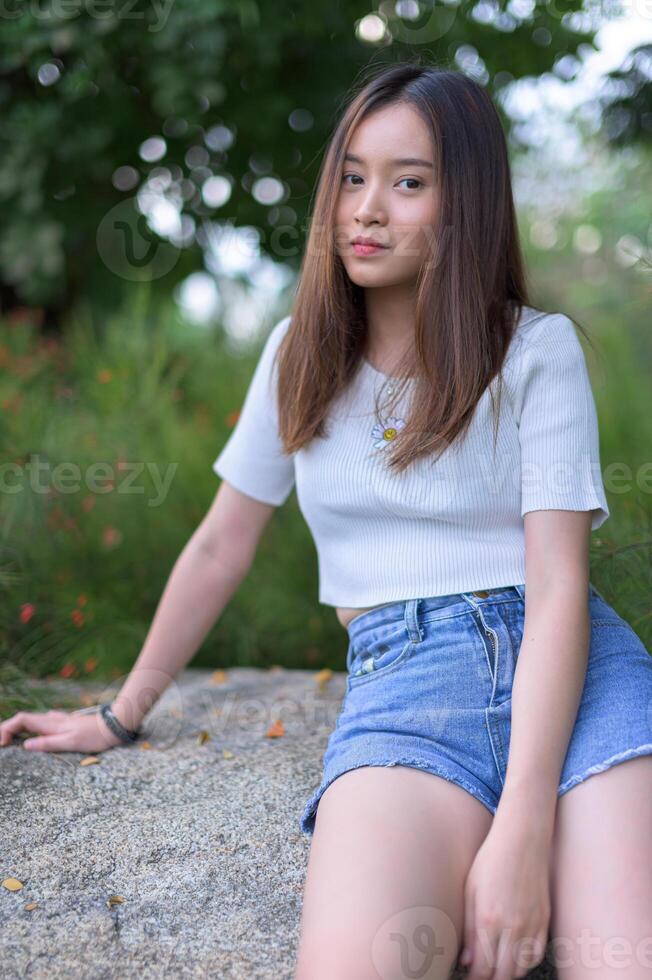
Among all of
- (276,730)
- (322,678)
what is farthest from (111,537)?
(276,730)

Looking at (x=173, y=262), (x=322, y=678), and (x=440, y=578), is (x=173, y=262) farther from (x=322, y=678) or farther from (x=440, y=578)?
(x=440, y=578)

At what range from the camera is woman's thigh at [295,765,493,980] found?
1.02 metres

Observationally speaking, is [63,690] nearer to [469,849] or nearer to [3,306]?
[469,849]

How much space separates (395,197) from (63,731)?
3.26 feet

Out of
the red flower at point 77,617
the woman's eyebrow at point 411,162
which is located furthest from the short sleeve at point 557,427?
the red flower at point 77,617

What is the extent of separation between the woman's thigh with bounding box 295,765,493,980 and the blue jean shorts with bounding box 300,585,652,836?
3cm

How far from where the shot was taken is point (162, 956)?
1.19m

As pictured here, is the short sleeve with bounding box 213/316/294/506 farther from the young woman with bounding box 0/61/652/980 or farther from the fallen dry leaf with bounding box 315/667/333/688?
the fallen dry leaf with bounding box 315/667/333/688

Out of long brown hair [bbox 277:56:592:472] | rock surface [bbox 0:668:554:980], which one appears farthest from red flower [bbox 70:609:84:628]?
long brown hair [bbox 277:56:592:472]

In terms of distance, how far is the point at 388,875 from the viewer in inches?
41.9

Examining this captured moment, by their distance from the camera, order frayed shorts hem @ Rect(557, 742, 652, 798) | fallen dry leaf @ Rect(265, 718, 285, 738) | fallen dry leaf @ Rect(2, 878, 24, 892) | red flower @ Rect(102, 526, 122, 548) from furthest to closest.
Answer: red flower @ Rect(102, 526, 122, 548), fallen dry leaf @ Rect(265, 718, 285, 738), fallen dry leaf @ Rect(2, 878, 24, 892), frayed shorts hem @ Rect(557, 742, 652, 798)

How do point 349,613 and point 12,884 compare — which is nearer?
point 12,884

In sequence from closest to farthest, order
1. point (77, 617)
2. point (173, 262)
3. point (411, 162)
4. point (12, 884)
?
point (12, 884), point (411, 162), point (77, 617), point (173, 262)

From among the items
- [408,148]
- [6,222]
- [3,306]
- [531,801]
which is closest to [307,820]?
[531,801]
